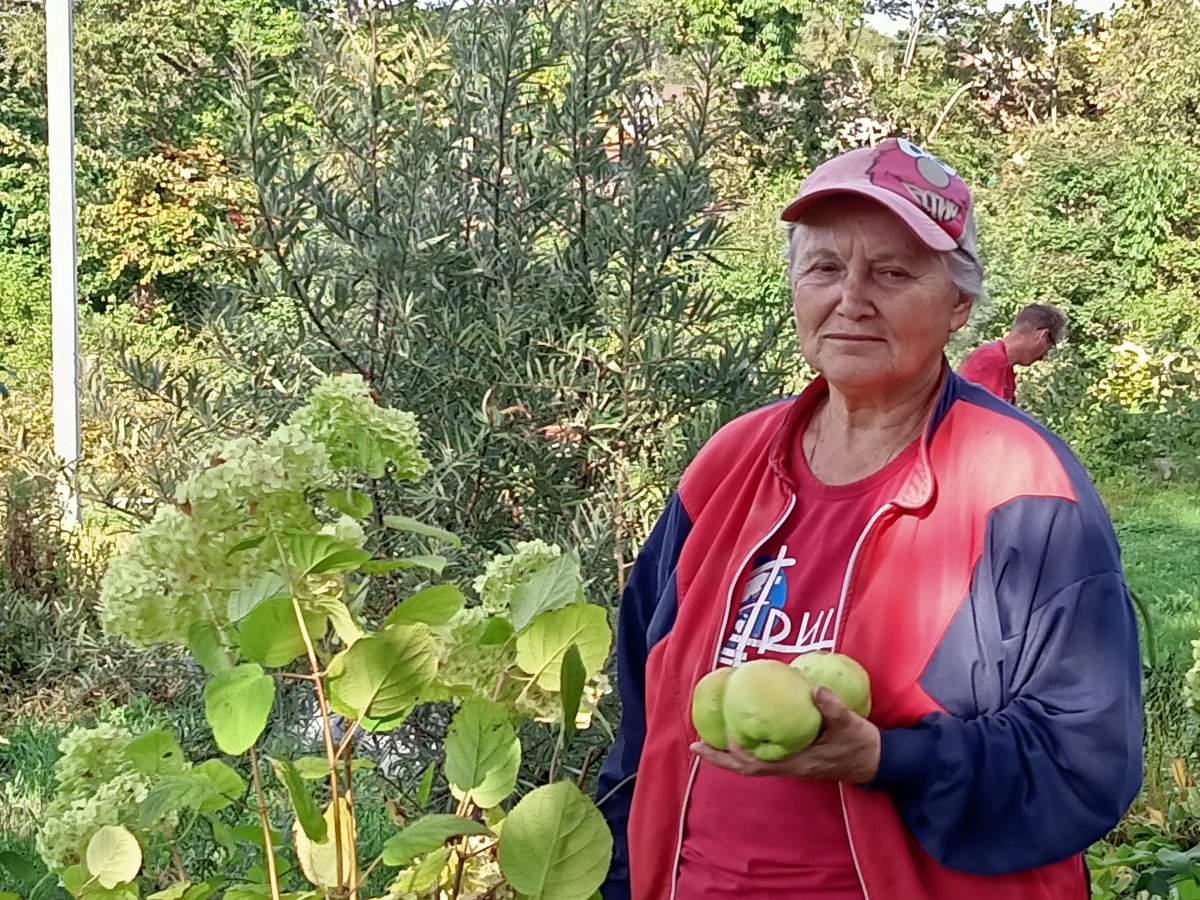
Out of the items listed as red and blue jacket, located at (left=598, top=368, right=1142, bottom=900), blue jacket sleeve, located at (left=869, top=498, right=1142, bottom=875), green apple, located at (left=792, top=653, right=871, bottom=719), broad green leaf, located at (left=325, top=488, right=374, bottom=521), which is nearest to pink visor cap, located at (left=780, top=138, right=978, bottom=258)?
red and blue jacket, located at (left=598, top=368, right=1142, bottom=900)

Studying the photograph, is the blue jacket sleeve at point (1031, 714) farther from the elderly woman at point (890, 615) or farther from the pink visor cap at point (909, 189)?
the pink visor cap at point (909, 189)

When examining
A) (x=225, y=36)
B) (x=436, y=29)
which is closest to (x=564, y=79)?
(x=436, y=29)

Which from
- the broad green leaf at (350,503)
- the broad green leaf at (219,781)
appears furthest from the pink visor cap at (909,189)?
the broad green leaf at (219,781)

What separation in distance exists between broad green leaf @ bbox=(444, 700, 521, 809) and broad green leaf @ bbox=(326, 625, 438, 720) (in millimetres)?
55

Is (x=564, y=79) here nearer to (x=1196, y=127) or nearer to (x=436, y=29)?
(x=436, y=29)

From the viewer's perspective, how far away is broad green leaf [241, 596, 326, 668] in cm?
104

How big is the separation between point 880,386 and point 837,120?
1429 cm

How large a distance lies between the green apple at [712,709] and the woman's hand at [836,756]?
0.03 meters

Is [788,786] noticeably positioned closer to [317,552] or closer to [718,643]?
[718,643]

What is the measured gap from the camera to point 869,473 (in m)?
1.28

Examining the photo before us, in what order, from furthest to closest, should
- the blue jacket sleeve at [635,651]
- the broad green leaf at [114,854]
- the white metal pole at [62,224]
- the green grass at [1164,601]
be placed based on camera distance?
the white metal pole at [62,224] → the green grass at [1164,601] → the blue jacket sleeve at [635,651] → the broad green leaf at [114,854]

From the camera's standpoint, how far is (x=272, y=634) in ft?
3.46

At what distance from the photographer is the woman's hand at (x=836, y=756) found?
1066 millimetres

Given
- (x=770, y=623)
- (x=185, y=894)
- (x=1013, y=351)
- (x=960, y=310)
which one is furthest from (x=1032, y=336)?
(x=185, y=894)
